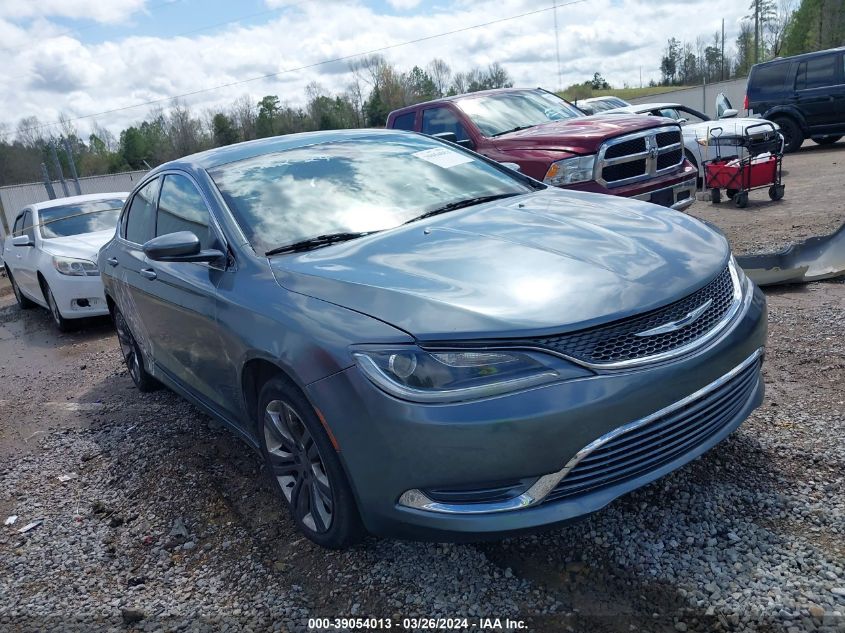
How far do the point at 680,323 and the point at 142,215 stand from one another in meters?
3.68

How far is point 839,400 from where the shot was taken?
139 inches

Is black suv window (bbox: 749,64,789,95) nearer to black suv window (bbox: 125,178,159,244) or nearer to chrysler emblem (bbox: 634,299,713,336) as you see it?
black suv window (bbox: 125,178,159,244)

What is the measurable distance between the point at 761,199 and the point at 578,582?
9636 millimetres

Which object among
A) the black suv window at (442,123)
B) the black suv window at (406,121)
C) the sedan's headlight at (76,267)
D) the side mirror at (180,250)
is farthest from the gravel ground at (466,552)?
the black suv window at (406,121)

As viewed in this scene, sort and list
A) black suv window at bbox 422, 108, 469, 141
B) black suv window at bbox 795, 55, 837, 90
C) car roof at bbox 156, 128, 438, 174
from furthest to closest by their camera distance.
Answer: black suv window at bbox 795, 55, 837, 90, black suv window at bbox 422, 108, 469, 141, car roof at bbox 156, 128, 438, 174

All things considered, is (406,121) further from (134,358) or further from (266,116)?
(266,116)

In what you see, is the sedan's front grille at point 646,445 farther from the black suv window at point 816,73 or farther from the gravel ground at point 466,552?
the black suv window at point 816,73

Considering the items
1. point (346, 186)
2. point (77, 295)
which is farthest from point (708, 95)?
point (346, 186)

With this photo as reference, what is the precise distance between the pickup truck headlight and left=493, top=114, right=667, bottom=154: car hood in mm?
90

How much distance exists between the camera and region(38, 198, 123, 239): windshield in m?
8.91

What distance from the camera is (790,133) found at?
17031 millimetres

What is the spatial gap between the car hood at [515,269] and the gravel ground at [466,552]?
3.06 feet

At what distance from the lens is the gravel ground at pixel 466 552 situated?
238cm

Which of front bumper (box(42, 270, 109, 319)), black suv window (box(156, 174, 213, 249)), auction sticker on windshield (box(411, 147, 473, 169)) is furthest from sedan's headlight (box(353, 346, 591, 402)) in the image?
front bumper (box(42, 270, 109, 319))
